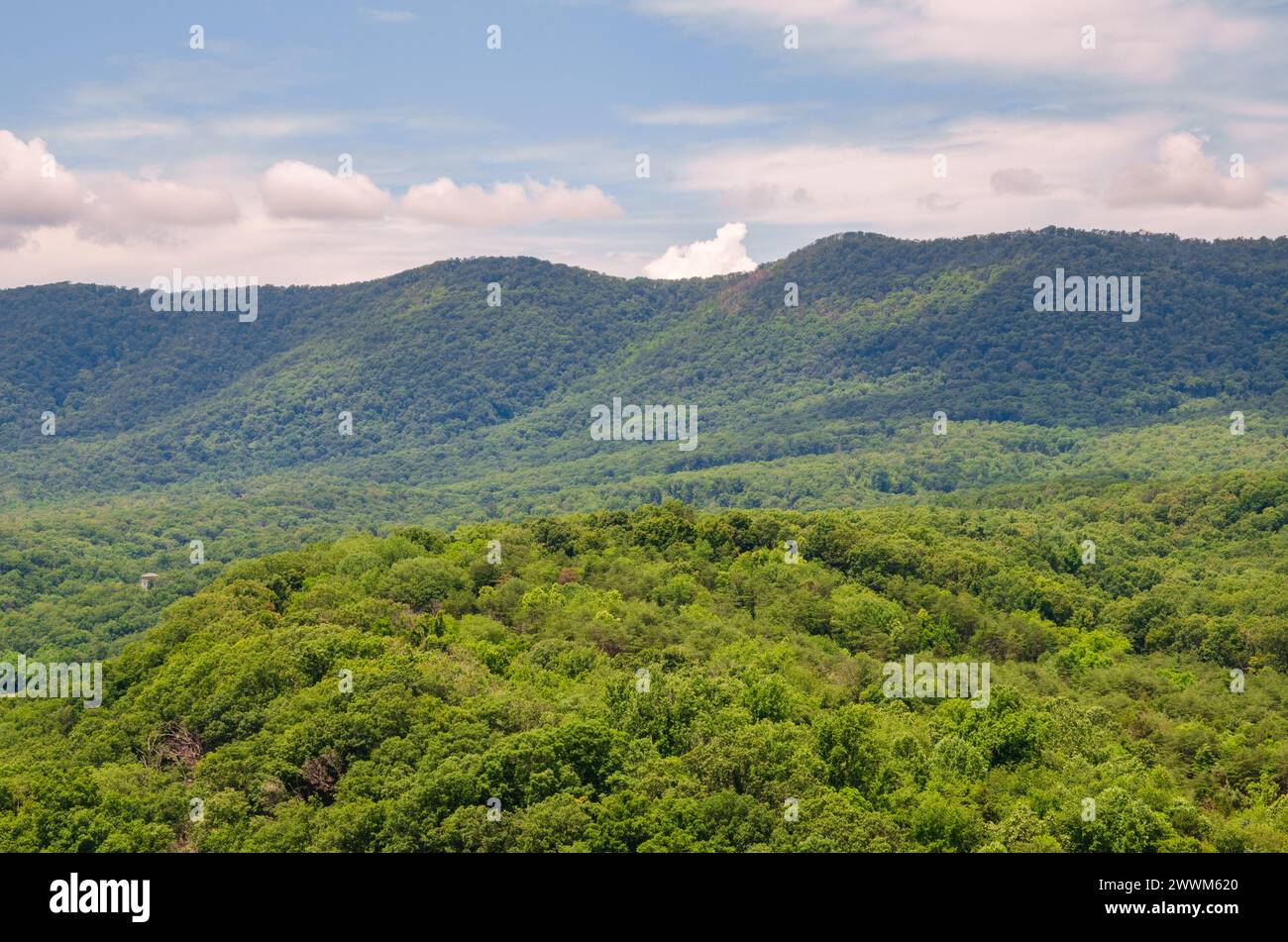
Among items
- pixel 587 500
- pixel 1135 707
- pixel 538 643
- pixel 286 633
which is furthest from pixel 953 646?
pixel 587 500

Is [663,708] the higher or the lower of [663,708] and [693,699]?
the lower

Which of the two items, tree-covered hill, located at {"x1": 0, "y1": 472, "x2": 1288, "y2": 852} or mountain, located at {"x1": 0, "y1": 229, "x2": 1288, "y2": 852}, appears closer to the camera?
tree-covered hill, located at {"x1": 0, "y1": 472, "x2": 1288, "y2": 852}

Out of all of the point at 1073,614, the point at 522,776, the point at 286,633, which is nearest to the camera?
the point at 522,776

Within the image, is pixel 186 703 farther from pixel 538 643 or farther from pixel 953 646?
pixel 953 646

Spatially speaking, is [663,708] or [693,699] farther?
[693,699]

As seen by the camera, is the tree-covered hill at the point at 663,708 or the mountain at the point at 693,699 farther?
the mountain at the point at 693,699

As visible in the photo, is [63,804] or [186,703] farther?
[186,703]
